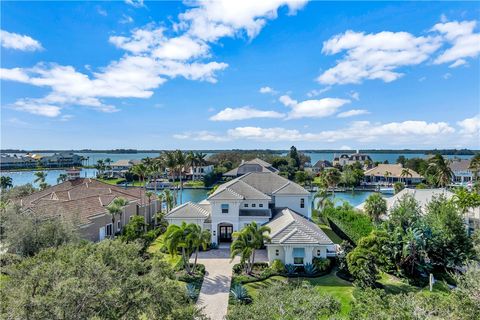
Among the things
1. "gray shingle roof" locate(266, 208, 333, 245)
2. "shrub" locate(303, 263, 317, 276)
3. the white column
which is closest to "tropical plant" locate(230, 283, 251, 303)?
"gray shingle roof" locate(266, 208, 333, 245)

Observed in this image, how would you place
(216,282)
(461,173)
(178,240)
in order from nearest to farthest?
1. (216,282)
2. (178,240)
3. (461,173)

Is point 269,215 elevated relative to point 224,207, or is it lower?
lower

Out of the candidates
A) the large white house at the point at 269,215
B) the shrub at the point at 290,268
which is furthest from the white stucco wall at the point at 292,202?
the shrub at the point at 290,268

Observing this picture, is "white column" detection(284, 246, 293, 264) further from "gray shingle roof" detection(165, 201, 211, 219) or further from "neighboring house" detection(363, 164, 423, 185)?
"neighboring house" detection(363, 164, 423, 185)

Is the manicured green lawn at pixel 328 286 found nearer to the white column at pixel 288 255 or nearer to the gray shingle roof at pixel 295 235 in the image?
the white column at pixel 288 255

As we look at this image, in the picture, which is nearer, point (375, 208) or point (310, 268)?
point (310, 268)

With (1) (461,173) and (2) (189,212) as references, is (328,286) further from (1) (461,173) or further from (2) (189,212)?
(1) (461,173)

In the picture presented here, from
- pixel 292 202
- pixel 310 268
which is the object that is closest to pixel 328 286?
pixel 310 268
